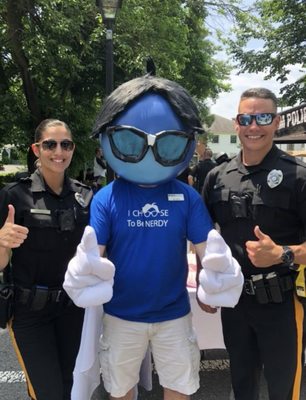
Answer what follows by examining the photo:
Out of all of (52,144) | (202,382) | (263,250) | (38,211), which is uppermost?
(52,144)

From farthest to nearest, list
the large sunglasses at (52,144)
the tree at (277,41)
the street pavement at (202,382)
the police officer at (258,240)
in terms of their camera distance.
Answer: the tree at (277,41), the street pavement at (202,382), the large sunglasses at (52,144), the police officer at (258,240)

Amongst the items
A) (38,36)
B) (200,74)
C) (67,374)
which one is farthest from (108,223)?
(200,74)

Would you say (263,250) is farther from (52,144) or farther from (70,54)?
(70,54)

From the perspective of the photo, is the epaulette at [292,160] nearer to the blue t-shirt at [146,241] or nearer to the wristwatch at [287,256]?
the wristwatch at [287,256]

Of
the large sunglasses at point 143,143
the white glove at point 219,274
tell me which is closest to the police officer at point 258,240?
the white glove at point 219,274

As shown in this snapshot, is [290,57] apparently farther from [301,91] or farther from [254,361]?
[254,361]

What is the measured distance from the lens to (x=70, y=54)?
8516 mm

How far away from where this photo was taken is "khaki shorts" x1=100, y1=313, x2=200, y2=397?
216 centimetres

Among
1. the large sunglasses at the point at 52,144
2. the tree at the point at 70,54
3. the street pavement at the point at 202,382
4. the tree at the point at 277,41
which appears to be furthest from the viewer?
the tree at the point at 277,41

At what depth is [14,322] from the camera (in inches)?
95.8

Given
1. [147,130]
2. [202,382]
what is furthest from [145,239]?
[202,382]

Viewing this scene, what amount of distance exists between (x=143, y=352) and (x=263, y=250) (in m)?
0.76

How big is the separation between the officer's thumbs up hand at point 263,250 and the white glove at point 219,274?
15 centimetres

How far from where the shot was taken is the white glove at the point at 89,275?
1.97m
